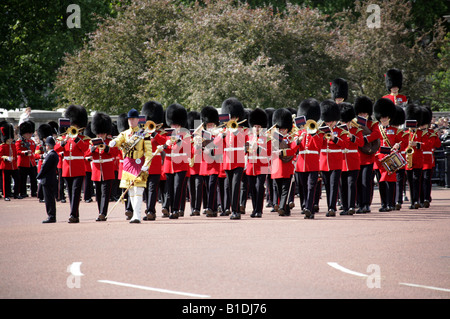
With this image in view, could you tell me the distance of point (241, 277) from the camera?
7.13m

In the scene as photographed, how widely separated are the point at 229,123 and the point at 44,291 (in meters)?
6.78

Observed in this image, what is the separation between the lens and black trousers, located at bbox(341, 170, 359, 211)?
1320cm

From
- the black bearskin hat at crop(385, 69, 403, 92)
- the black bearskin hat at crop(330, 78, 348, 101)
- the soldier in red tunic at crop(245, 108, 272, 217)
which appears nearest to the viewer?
the soldier in red tunic at crop(245, 108, 272, 217)

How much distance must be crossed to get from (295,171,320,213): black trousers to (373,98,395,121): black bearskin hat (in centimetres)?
236

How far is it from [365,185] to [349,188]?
45 cm

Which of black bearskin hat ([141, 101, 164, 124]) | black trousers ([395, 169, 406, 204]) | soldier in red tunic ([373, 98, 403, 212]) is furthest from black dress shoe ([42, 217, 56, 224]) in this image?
black trousers ([395, 169, 406, 204])

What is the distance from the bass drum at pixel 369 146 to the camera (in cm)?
1348

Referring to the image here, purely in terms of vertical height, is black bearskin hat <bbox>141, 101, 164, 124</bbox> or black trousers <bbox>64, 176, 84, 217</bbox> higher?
black bearskin hat <bbox>141, 101, 164, 124</bbox>

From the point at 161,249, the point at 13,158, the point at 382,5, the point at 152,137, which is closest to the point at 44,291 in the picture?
the point at 161,249

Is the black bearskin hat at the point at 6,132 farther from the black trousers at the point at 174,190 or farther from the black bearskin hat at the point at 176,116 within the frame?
the black trousers at the point at 174,190

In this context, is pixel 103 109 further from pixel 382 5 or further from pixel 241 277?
pixel 241 277

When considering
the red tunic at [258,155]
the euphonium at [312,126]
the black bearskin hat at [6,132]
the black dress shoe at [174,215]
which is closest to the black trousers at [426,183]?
the euphonium at [312,126]

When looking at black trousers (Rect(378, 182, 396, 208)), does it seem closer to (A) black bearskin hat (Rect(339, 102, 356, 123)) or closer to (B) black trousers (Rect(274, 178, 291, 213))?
(A) black bearskin hat (Rect(339, 102, 356, 123))

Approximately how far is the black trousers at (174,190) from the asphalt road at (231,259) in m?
0.51
